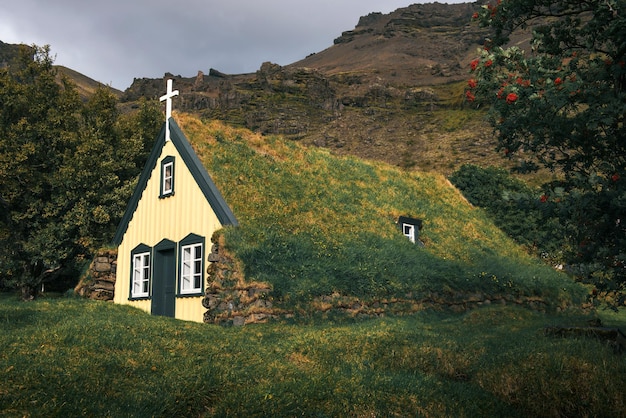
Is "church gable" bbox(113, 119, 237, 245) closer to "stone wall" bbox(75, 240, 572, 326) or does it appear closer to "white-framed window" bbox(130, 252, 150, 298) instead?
"stone wall" bbox(75, 240, 572, 326)

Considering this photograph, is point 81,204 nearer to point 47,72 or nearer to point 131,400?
point 47,72

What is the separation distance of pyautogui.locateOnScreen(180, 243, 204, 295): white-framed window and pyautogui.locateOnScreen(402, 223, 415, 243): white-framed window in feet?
29.3

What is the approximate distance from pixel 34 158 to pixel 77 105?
3.80m

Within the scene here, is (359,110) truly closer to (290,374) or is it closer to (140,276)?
(140,276)

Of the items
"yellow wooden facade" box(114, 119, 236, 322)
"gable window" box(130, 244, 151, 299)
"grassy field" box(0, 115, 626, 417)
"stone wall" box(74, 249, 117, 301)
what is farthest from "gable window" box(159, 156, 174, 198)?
"stone wall" box(74, 249, 117, 301)

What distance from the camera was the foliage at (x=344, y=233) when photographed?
643 inches

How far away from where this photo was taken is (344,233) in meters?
18.9

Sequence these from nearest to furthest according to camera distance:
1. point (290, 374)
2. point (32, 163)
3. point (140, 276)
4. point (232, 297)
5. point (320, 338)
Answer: point (290, 374), point (320, 338), point (232, 297), point (140, 276), point (32, 163)

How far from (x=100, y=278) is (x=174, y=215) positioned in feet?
15.6

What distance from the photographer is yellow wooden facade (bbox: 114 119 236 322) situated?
16.8m

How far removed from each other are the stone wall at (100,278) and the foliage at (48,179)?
15.0 feet

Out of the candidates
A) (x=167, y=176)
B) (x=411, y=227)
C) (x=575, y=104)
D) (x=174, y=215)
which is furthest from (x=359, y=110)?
(x=575, y=104)

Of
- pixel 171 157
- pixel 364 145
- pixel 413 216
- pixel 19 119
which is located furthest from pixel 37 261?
pixel 364 145

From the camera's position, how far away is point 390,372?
927cm
